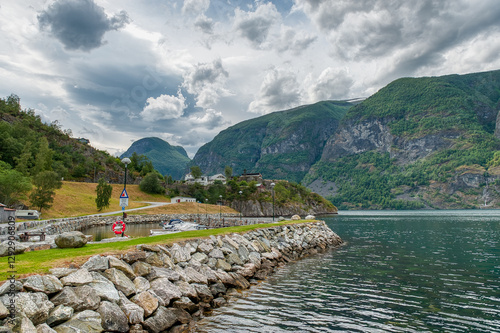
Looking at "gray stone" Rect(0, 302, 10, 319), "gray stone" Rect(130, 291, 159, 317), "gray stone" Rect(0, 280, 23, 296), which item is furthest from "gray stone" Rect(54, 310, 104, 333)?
"gray stone" Rect(130, 291, 159, 317)

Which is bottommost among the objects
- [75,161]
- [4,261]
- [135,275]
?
[135,275]

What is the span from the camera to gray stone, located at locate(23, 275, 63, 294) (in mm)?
8875

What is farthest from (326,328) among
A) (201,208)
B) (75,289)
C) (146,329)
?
(201,208)

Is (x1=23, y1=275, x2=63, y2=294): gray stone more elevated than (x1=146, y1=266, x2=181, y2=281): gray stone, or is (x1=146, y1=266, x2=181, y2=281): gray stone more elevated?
(x1=23, y1=275, x2=63, y2=294): gray stone

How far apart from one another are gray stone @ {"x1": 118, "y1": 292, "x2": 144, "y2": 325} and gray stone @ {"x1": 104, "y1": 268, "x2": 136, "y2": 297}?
1.14ft

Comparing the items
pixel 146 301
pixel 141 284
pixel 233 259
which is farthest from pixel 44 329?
pixel 233 259

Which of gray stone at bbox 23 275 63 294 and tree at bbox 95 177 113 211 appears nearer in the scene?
gray stone at bbox 23 275 63 294

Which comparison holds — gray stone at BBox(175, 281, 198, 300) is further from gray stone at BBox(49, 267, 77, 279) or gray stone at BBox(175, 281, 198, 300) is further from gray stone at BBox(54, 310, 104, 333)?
gray stone at BBox(49, 267, 77, 279)

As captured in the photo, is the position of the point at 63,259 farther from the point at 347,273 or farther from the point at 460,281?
the point at 460,281

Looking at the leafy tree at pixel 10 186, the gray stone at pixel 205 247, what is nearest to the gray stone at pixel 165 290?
the gray stone at pixel 205 247

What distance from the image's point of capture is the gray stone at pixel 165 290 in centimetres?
1253

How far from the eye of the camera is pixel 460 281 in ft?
61.9

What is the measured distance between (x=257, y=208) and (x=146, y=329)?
132148 mm

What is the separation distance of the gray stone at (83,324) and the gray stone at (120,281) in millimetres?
1827
